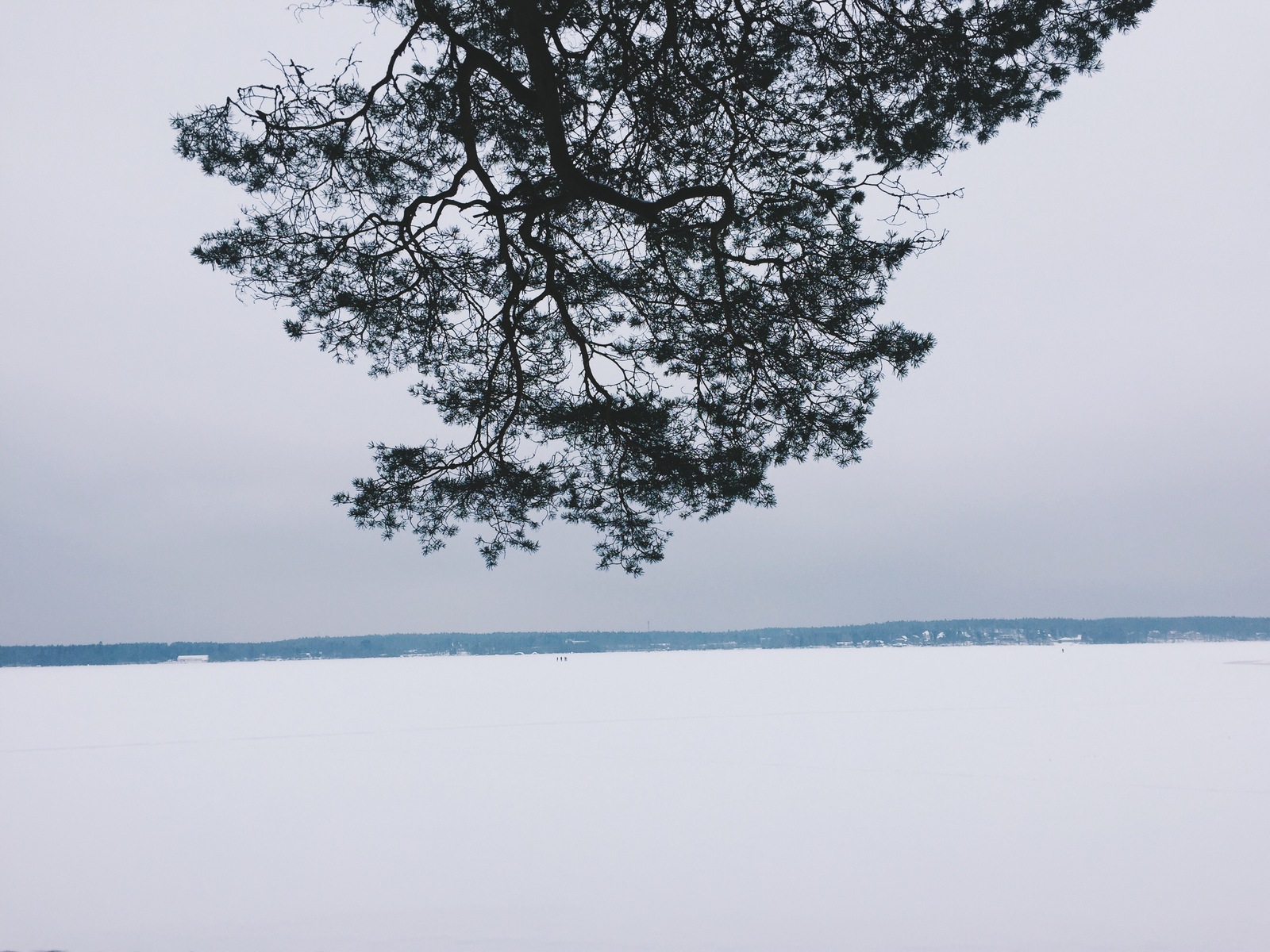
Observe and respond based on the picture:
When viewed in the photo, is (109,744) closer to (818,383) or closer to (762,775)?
(762,775)

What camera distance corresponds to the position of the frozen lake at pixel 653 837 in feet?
16.0

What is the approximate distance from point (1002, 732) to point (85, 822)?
12.1m

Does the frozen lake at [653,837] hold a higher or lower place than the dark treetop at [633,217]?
lower

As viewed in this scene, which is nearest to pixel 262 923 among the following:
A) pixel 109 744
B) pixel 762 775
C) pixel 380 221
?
pixel 380 221

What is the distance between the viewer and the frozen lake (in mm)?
→ 4879

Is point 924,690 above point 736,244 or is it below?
below

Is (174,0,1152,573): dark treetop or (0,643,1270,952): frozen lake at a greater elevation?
(174,0,1152,573): dark treetop

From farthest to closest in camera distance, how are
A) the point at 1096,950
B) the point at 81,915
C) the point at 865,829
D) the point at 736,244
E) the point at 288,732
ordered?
the point at 288,732, the point at 865,829, the point at 81,915, the point at 736,244, the point at 1096,950

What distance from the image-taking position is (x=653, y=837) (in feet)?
23.3

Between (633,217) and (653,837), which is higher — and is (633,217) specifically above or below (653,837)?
above

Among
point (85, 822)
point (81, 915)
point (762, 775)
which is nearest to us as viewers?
point (81, 915)

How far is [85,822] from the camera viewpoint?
8070 millimetres

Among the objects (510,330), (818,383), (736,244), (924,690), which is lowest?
(924,690)

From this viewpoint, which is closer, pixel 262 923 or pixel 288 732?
pixel 262 923
